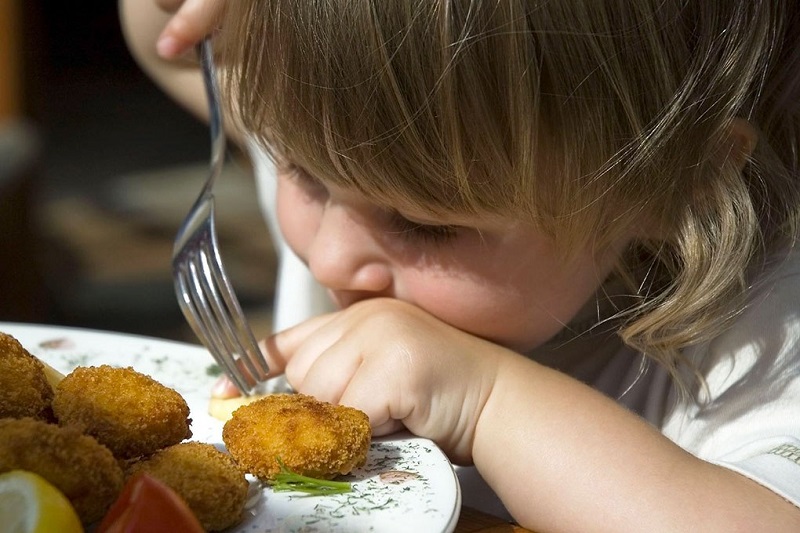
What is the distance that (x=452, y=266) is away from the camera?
0.98 m

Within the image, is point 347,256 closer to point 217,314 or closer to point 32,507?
point 217,314

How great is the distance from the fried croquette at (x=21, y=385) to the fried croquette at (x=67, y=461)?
8 cm

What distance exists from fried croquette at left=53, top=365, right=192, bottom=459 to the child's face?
0.28 meters

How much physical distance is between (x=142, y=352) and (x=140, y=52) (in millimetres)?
769

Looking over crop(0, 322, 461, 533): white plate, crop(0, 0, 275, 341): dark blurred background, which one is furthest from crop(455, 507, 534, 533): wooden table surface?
crop(0, 0, 275, 341): dark blurred background

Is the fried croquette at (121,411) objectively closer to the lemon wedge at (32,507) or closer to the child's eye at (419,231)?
the lemon wedge at (32,507)

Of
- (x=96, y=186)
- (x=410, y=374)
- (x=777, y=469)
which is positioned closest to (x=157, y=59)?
(x=410, y=374)

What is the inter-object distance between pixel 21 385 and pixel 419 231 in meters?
0.40

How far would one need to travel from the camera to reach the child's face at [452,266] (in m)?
0.97

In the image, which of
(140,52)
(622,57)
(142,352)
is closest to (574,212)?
(622,57)

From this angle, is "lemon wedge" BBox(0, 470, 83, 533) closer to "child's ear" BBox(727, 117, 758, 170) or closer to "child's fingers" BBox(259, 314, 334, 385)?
"child's fingers" BBox(259, 314, 334, 385)

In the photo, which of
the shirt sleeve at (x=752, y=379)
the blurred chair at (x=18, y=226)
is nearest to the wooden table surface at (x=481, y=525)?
the shirt sleeve at (x=752, y=379)

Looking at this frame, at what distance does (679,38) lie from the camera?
0.89 meters

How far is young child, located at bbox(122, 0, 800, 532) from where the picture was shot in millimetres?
844
